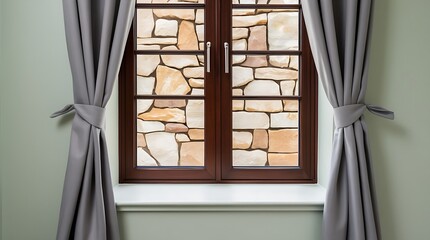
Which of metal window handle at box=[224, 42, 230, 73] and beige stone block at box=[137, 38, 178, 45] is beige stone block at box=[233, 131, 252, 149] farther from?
beige stone block at box=[137, 38, 178, 45]

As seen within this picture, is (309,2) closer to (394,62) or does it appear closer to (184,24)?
(394,62)

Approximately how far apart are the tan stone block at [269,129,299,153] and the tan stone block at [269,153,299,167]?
3 cm

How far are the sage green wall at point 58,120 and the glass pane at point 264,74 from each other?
46 cm

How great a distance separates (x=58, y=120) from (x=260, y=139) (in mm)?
1072

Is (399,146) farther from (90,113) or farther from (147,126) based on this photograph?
(90,113)

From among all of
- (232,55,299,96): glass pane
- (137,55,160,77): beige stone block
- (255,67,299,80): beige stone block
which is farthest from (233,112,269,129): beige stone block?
(137,55,160,77): beige stone block

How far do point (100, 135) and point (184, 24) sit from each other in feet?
2.63

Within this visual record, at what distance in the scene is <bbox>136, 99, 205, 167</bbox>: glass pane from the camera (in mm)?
2463

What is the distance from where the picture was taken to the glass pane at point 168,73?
96.5 inches

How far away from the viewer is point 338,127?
208 centimetres

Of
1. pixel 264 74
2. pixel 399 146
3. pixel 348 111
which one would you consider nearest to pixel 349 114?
pixel 348 111

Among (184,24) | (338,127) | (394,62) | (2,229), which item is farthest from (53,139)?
(394,62)

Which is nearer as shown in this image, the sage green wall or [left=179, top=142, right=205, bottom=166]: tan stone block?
the sage green wall

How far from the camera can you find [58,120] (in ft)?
6.99
